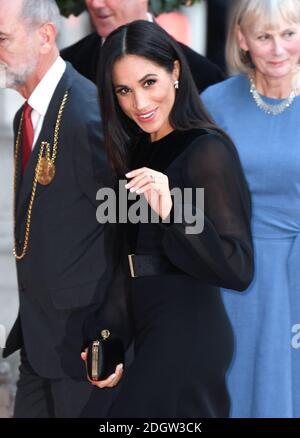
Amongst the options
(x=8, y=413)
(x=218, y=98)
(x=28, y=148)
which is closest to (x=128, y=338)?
(x=28, y=148)

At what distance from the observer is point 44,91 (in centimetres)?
409

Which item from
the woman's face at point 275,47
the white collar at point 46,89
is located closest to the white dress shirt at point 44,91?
the white collar at point 46,89

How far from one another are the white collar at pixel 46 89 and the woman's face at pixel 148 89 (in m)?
0.43

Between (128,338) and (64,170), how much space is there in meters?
0.59

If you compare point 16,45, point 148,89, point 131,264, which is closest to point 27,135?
point 16,45

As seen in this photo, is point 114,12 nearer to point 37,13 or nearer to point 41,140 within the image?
point 37,13

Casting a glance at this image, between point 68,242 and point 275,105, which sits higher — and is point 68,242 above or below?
below

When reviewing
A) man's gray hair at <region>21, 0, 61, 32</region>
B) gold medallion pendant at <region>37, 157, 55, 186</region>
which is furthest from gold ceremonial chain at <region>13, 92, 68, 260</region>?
man's gray hair at <region>21, 0, 61, 32</region>

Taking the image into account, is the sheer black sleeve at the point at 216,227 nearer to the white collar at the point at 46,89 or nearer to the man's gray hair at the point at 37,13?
the white collar at the point at 46,89

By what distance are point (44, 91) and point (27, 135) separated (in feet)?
0.53

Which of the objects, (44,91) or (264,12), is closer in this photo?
(44,91)

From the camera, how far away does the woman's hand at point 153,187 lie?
11.0 ft

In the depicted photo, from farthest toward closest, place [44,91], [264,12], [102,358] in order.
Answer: [264,12] → [44,91] → [102,358]

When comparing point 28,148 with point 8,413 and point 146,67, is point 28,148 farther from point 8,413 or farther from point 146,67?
point 8,413
